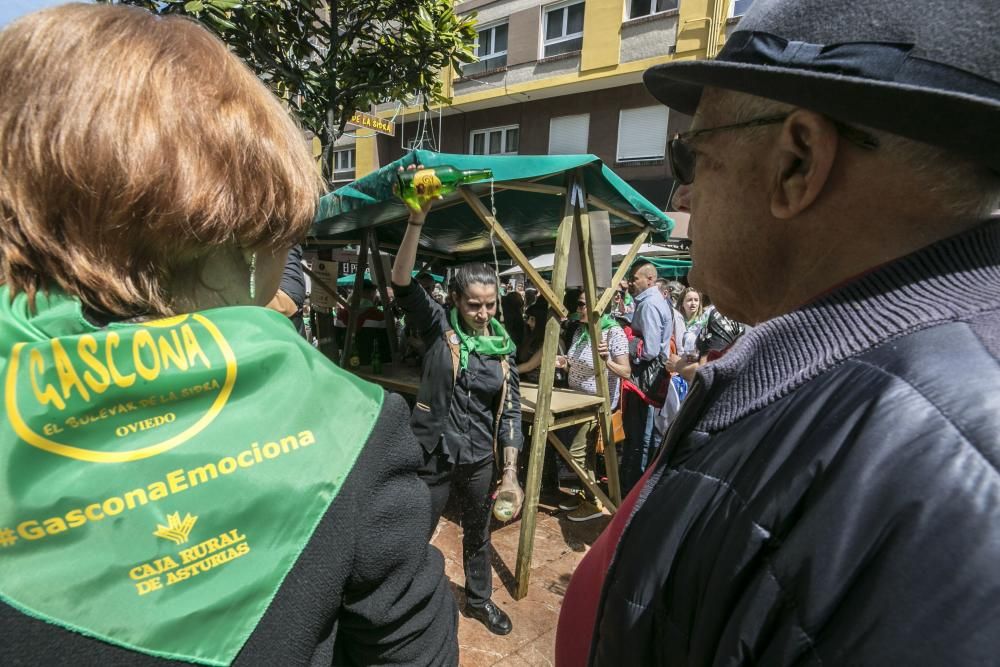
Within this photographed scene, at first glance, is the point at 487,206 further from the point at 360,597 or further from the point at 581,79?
the point at 581,79

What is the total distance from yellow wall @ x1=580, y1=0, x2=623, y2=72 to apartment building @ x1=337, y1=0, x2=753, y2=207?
0.03 m

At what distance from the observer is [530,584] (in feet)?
12.9

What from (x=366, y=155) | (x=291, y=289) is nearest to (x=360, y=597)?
(x=291, y=289)

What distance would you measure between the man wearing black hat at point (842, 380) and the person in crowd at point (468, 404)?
230 cm

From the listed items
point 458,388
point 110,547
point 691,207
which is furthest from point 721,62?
point 458,388

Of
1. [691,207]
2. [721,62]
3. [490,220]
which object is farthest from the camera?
[490,220]

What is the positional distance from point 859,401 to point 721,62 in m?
0.58

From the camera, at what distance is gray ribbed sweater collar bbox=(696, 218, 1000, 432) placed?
703mm

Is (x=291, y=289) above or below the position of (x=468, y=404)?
above

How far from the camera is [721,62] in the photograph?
2.86 ft

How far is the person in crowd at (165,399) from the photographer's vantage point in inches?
23.8

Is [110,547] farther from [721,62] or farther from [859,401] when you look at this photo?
[721,62]

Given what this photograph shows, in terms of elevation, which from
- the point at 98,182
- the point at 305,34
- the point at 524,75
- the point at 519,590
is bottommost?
the point at 519,590

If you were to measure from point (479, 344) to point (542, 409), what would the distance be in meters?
0.75
